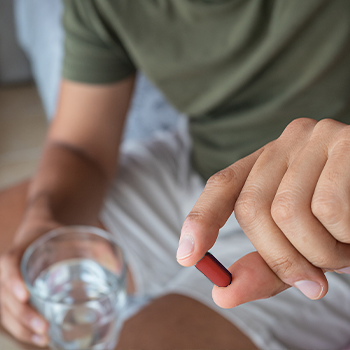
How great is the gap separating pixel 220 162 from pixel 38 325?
245 millimetres

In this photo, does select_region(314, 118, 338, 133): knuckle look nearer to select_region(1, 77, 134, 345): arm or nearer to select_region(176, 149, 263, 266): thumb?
select_region(176, 149, 263, 266): thumb

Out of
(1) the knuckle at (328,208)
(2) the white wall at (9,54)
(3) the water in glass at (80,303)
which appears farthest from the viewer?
(2) the white wall at (9,54)

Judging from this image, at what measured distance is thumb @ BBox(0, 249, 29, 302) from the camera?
0.35 m

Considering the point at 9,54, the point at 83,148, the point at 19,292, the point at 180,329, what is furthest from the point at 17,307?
the point at 9,54

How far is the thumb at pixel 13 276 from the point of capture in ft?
1.16

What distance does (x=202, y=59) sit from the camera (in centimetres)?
47

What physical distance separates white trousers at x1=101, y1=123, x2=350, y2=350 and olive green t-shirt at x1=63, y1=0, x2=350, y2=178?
0.19 feet

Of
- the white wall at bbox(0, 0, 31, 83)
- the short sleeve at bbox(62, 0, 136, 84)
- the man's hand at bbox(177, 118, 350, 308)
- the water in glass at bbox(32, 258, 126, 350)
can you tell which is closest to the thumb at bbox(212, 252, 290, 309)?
the man's hand at bbox(177, 118, 350, 308)

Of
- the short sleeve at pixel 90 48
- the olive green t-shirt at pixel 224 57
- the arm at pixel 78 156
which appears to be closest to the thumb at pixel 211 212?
the olive green t-shirt at pixel 224 57

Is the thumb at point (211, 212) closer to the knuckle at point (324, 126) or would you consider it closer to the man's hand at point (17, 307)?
the knuckle at point (324, 126)

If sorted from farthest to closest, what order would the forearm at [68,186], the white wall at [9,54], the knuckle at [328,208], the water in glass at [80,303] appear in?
the white wall at [9,54], the forearm at [68,186], the water in glass at [80,303], the knuckle at [328,208]

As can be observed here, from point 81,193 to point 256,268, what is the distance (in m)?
0.40

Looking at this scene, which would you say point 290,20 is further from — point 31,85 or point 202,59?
point 31,85

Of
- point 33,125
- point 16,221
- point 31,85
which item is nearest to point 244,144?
point 16,221
